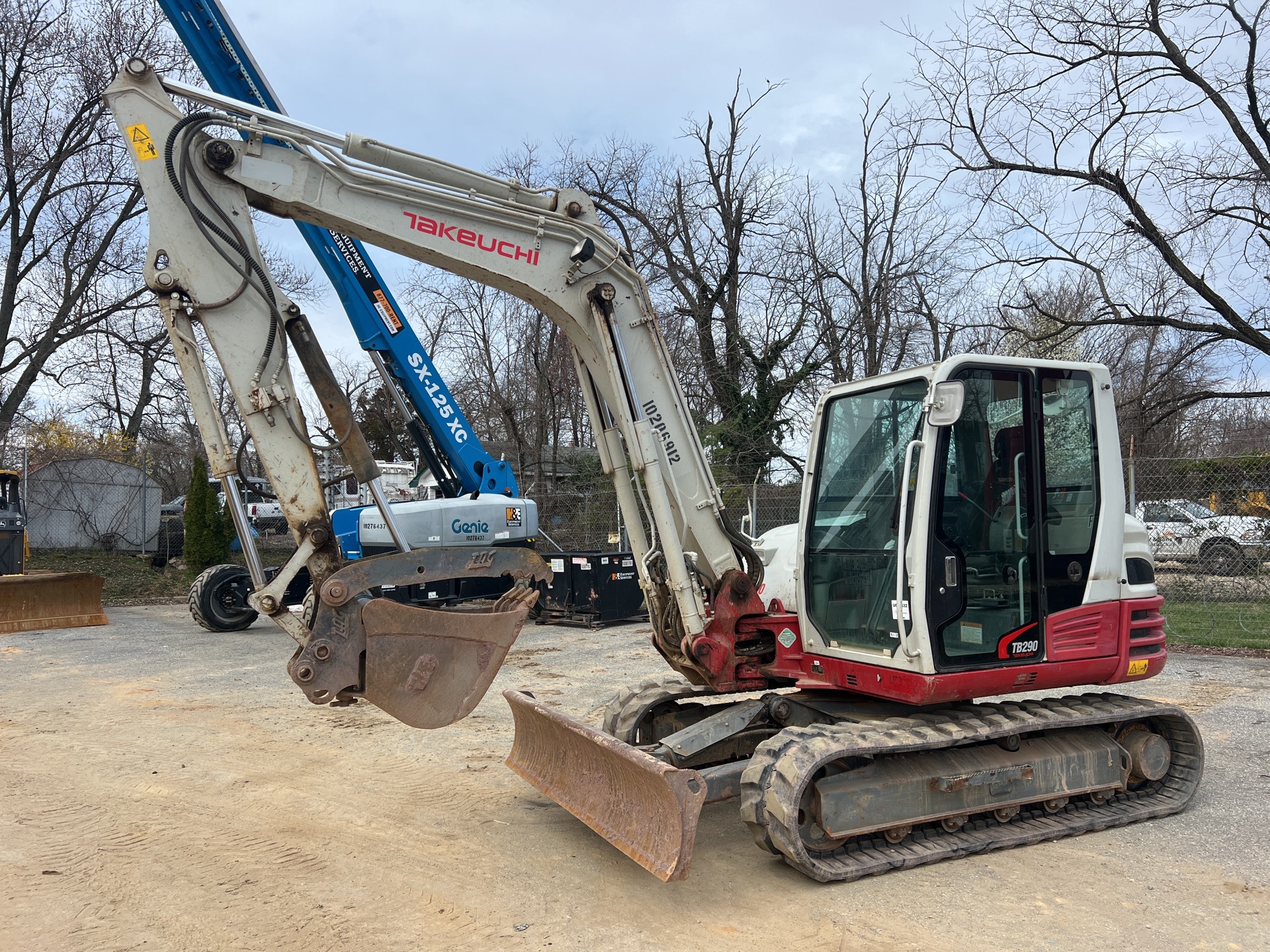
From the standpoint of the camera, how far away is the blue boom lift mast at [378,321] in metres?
9.46

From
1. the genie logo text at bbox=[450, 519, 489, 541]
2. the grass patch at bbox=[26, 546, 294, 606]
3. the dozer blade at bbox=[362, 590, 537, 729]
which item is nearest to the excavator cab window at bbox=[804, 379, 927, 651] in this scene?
the dozer blade at bbox=[362, 590, 537, 729]

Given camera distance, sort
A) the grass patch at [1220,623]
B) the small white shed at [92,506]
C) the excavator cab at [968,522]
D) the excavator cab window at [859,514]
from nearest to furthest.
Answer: the excavator cab at [968,522]
the excavator cab window at [859,514]
the grass patch at [1220,623]
the small white shed at [92,506]

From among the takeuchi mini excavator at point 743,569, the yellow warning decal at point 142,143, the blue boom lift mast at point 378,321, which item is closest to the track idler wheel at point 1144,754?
the takeuchi mini excavator at point 743,569

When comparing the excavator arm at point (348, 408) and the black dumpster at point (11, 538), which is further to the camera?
the black dumpster at point (11, 538)

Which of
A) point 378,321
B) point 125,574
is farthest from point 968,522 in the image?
point 125,574

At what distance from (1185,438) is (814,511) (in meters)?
16.4

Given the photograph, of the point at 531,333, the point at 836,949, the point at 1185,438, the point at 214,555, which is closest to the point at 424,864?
the point at 836,949

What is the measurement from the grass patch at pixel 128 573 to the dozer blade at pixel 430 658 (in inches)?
568

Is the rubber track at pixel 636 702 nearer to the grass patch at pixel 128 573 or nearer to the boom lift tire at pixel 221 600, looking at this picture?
the boom lift tire at pixel 221 600

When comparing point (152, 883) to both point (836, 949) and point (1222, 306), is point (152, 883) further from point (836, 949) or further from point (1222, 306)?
point (1222, 306)

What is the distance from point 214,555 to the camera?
19.1 m

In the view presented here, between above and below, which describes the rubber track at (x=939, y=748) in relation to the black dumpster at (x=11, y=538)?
below

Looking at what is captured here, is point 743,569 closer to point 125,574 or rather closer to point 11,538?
point 11,538

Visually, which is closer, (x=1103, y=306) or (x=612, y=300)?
(x=612, y=300)
